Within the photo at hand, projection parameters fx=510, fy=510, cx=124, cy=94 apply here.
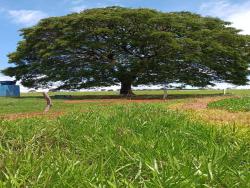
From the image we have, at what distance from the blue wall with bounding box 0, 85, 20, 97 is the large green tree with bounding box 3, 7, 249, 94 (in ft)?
19.7

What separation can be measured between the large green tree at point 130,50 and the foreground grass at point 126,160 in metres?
31.9

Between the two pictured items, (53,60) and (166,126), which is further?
(53,60)

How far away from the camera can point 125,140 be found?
7.22 meters

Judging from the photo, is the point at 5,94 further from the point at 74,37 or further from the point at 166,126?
the point at 166,126

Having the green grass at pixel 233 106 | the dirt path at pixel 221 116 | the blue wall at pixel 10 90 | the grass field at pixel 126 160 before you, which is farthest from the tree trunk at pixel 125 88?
the grass field at pixel 126 160

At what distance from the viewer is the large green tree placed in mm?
41969

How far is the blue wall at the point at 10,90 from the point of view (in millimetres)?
53594

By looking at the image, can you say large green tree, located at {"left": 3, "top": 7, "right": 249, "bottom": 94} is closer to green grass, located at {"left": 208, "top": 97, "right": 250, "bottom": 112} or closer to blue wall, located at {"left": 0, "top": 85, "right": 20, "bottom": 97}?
blue wall, located at {"left": 0, "top": 85, "right": 20, "bottom": 97}

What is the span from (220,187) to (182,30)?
127 feet

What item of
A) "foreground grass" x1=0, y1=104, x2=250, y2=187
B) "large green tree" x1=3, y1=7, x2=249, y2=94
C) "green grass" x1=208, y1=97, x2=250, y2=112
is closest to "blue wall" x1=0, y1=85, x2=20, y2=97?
"large green tree" x1=3, y1=7, x2=249, y2=94

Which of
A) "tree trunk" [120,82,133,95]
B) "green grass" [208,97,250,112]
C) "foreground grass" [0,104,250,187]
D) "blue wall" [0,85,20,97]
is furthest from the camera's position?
"blue wall" [0,85,20,97]

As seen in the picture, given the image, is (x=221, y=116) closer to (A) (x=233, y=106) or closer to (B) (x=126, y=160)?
(A) (x=233, y=106)

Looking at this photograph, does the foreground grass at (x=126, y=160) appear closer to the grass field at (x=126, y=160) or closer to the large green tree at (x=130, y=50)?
the grass field at (x=126, y=160)

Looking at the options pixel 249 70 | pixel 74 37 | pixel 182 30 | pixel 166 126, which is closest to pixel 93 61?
pixel 74 37
